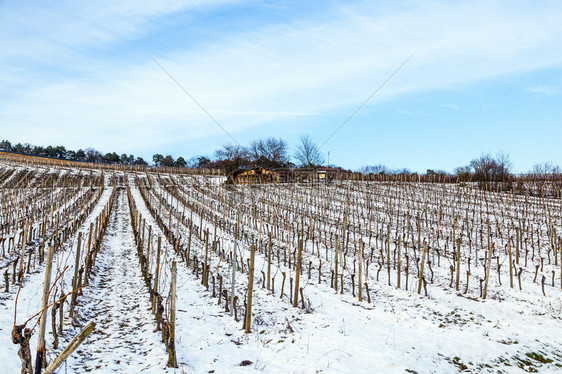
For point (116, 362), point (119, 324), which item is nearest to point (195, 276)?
point (119, 324)

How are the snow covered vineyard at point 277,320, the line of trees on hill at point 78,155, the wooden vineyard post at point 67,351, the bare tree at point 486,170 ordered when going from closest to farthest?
the wooden vineyard post at point 67,351 → the snow covered vineyard at point 277,320 → the bare tree at point 486,170 → the line of trees on hill at point 78,155

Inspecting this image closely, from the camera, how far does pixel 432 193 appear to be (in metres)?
22.3

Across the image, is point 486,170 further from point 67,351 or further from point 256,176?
point 67,351

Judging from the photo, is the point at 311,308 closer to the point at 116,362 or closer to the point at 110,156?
the point at 116,362

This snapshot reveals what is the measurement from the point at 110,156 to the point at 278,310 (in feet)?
233


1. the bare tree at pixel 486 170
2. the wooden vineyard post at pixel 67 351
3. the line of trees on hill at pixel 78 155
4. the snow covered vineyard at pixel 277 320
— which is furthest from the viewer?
the line of trees on hill at pixel 78 155

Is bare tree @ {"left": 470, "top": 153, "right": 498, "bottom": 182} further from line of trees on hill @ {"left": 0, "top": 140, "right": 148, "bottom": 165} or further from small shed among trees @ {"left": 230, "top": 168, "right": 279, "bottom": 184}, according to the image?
line of trees on hill @ {"left": 0, "top": 140, "right": 148, "bottom": 165}

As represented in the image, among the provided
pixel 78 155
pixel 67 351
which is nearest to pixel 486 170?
pixel 67 351

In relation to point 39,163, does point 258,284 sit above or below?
below

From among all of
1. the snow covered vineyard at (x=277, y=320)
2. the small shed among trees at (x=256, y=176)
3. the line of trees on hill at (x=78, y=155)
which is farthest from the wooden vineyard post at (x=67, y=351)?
the line of trees on hill at (x=78, y=155)

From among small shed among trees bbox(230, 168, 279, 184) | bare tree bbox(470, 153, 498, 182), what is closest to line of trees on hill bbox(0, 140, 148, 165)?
small shed among trees bbox(230, 168, 279, 184)

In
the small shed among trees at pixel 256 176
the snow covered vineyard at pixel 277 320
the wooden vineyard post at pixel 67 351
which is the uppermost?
the small shed among trees at pixel 256 176

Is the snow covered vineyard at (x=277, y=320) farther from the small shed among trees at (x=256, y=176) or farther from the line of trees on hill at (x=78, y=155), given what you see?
the line of trees on hill at (x=78, y=155)

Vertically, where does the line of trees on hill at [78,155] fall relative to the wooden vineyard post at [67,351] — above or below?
above
